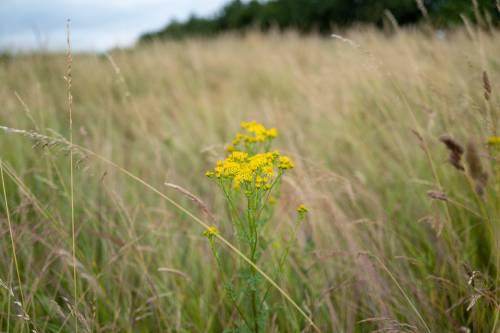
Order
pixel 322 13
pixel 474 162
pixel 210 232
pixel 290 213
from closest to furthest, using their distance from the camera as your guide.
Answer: pixel 474 162 → pixel 210 232 → pixel 290 213 → pixel 322 13

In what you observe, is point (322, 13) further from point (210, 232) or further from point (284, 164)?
point (210, 232)

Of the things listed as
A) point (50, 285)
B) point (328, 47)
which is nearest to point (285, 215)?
point (50, 285)

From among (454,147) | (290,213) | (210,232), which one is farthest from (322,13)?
(210,232)

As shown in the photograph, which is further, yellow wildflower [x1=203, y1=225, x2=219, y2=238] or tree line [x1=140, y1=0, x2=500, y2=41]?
tree line [x1=140, y1=0, x2=500, y2=41]

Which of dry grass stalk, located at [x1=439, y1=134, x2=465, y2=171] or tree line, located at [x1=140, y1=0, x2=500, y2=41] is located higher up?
tree line, located at [x1=140, y1=0, x2=500, y2=41]

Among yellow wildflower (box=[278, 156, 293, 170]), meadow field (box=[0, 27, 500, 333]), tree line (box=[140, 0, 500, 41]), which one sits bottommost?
meadow field (box=[0, 27, 500, 333])

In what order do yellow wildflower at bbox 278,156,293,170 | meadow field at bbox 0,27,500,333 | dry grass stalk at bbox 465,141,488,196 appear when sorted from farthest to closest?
1. meadow field at bbox 0,27,500,333
2. yellow wildflower at bbox 278,156,293,170
3. dry grass stalk at bbox 465,141,488,196

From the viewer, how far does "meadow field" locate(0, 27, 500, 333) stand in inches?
59.7

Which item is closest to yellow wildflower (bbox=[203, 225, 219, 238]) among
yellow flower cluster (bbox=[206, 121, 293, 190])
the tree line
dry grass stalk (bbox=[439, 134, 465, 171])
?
yellow flower cluster (bbox=[206, 121, 293, 190])

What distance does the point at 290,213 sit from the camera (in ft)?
7.94

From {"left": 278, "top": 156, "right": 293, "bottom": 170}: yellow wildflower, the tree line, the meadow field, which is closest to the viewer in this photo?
{"left": 278, "top": 156, "right": 293, "bottom": 170}: yellow wildflower

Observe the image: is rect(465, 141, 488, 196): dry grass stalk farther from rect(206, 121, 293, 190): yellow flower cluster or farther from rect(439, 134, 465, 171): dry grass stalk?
rect(206, 121, 293, 190): yellow flower cluster

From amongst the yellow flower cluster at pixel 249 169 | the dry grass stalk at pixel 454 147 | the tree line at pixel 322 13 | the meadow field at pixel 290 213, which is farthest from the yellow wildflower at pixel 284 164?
the tree line at pixel 322 13

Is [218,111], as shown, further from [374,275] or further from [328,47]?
[328,47]
